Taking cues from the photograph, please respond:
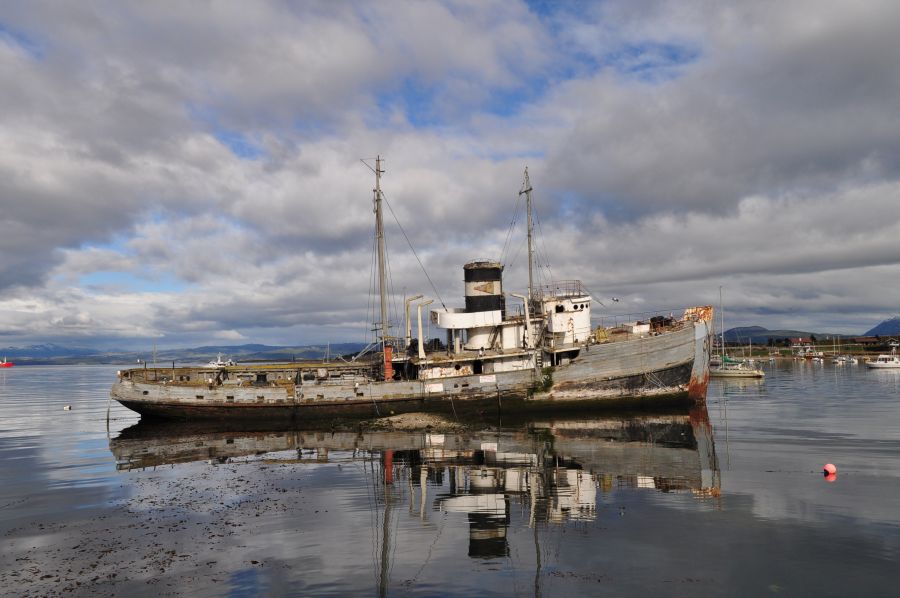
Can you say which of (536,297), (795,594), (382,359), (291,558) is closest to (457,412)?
(382,359)

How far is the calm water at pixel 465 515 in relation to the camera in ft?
38.2

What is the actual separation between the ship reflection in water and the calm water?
0.13 metres

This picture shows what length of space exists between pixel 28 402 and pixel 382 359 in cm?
5010

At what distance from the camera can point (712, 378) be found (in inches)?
3386

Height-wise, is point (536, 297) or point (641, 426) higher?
point (536, 297)

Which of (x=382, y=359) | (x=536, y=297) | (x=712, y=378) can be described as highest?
(x=536, y=297)

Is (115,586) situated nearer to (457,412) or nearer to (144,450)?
(144,450)

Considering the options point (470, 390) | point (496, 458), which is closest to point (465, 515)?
point (496, 458)

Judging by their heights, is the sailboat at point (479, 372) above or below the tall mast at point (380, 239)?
below

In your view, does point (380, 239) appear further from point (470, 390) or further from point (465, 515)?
point (465, 515)

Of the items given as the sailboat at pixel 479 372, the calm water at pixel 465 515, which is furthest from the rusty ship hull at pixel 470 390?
the calm water at pixel 465 515

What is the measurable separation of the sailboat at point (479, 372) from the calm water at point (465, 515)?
5.99 m

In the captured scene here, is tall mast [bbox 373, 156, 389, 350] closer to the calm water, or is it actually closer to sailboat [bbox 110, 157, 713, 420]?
sailboat [bbox 110, 157, 713, 420]

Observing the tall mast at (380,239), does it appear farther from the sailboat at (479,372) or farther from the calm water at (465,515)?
the calm water at (465,515)
